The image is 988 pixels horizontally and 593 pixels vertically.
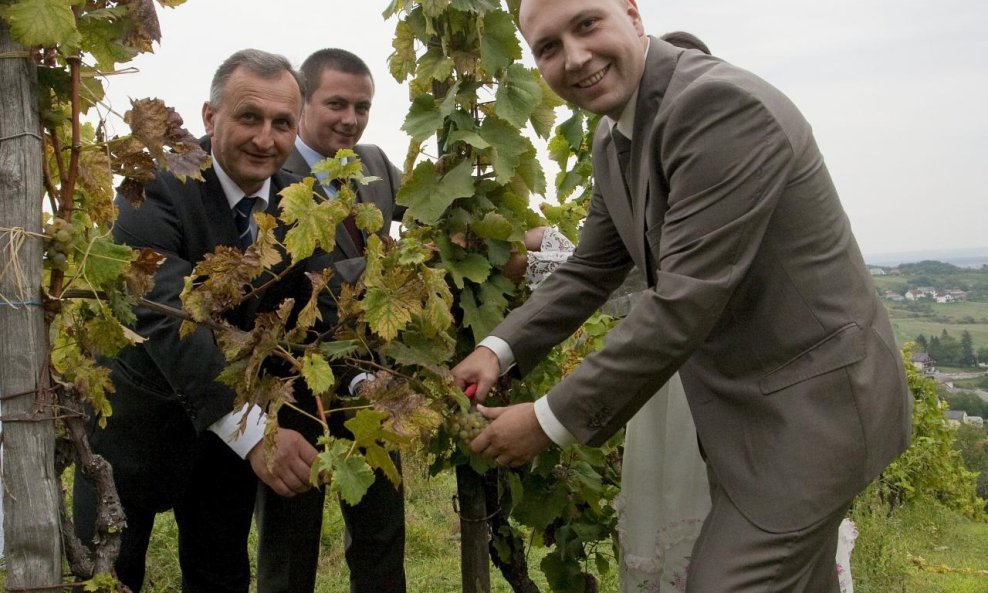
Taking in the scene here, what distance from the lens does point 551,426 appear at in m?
2.52

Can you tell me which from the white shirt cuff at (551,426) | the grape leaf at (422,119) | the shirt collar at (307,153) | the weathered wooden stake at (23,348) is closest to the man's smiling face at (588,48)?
the grape leaf at (422,119)

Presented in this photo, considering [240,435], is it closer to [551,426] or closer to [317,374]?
[317,374]

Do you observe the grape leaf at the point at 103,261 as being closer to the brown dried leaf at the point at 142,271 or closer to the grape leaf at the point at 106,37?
the brown dried leaf at the point at 142,271

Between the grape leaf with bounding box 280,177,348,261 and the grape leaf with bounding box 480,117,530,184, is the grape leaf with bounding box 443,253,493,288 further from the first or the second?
the grape leaf with bounding box 280,177,348,261

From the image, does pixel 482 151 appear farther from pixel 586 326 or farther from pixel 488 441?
pixel 586 326

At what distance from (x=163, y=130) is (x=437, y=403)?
993 mm

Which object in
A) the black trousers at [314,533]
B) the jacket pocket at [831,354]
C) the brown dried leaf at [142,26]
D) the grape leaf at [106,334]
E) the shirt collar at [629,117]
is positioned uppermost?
the brown dried leaf at [142,26]

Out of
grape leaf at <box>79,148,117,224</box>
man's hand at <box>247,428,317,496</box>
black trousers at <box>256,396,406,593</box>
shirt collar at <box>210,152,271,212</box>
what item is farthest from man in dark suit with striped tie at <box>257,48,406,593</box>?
grape leaf at <box>79,148,117,224</box>

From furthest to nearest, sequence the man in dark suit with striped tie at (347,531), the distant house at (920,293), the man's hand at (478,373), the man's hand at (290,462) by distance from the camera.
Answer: the distant house at (920,293)
the man in dark suit with striped tie at (347,531)
the man's hand at (478,373)
the man's hand at (290,462)

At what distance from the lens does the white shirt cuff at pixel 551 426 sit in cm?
251

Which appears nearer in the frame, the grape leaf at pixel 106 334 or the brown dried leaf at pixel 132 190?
the grape leaf at pixel 106 334

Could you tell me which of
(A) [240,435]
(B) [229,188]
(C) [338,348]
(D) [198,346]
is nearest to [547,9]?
(C) [338,348]

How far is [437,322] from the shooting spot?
249 cm

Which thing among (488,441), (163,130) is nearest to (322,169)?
(163,130)
